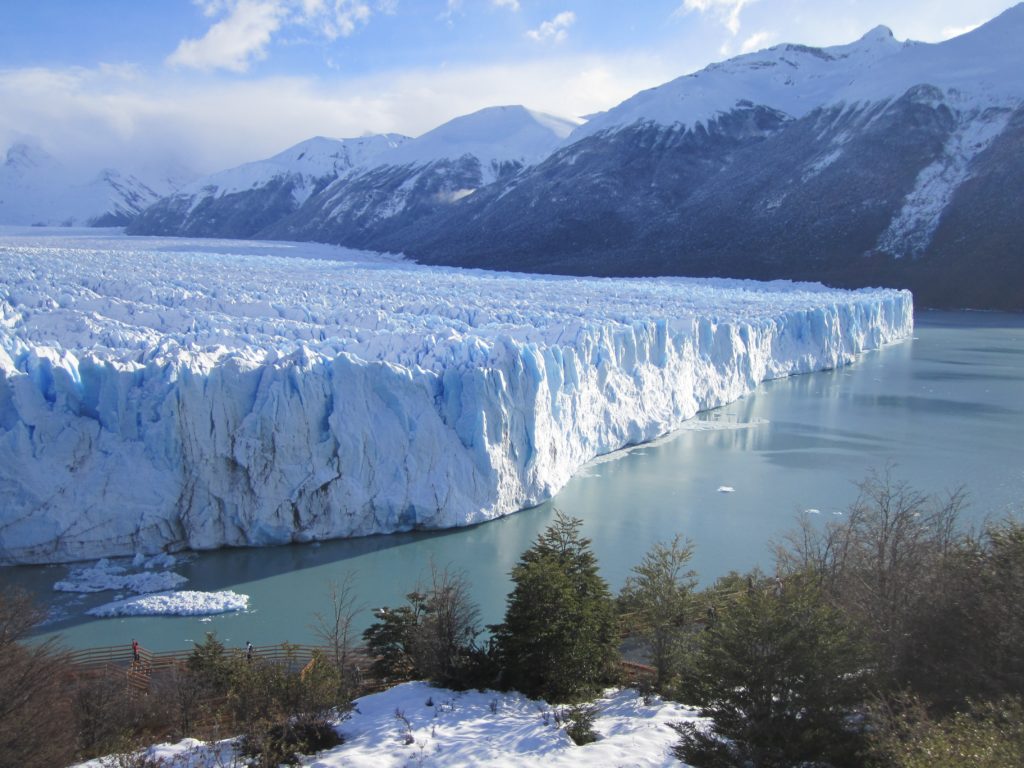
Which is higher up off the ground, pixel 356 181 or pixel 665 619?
pixel 356 181

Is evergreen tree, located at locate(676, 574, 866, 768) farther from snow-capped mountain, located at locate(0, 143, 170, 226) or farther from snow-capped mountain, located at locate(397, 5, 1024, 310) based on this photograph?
snow-capped mountain, located at locate(0, 143, 170, 226)

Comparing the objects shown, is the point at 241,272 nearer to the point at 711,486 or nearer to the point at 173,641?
the point at 711,486

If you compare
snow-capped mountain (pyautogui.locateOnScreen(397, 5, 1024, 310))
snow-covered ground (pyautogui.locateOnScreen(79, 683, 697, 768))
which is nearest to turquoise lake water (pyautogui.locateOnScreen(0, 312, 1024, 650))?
snow-covered ground (pyautogui.locateOnScreen(79, 683, 697, 768))

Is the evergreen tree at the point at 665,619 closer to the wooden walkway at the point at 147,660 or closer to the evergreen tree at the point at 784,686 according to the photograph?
the evergreen tree at the point at 784,686

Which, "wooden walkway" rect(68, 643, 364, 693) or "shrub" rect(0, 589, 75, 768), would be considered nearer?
"shrub" rect(0, 589, 75, 768)

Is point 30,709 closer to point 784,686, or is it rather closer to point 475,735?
point 475,735

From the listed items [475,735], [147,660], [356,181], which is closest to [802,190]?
[356,181]

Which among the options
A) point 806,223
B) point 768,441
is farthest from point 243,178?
point 768,441
